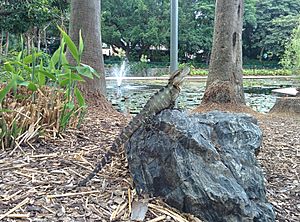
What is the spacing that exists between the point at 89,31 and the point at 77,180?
3431mm

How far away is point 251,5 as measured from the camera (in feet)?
96.9

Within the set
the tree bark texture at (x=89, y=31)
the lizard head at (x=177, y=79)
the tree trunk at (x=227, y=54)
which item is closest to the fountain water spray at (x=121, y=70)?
the tree trunk at (x=227, y=54)

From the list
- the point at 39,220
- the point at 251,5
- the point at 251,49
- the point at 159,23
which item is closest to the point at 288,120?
the point at 39,220

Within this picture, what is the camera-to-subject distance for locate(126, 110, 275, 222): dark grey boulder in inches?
87.0

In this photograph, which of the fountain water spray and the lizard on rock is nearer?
the lizard on rock

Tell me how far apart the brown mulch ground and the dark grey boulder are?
108 mm

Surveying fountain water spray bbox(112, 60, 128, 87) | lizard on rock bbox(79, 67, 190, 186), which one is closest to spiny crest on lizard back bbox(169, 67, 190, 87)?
lizard on rock bbox(79, 67, 190, 186)

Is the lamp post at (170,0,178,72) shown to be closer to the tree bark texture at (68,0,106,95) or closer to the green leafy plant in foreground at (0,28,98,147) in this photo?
the green leafy plant in foreground at (0,28,98,147)

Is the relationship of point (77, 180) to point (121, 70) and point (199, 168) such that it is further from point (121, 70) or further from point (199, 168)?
point (121, 70)

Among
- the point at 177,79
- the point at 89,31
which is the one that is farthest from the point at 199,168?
the point at 89,31

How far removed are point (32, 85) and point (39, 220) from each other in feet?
4.68

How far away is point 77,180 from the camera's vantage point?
2.50 meters

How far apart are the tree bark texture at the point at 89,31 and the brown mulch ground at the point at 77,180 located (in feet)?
5.23

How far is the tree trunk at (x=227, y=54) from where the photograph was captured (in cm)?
693
